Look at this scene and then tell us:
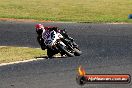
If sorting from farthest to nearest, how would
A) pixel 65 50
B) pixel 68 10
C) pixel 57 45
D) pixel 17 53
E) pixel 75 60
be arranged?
1. pixel 68 10
2. pixel 17 53
3. pixel 57 45
4. pixel 65 50
5. pixel 75 60

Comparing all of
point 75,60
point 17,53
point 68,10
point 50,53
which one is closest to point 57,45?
point 50,53

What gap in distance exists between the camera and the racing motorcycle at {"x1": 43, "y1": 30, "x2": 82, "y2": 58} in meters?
22.0

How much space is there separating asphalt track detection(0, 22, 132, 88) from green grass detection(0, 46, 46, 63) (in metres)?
1.22

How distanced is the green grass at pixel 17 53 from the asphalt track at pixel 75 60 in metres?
1.22

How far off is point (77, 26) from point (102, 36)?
4725 millimetres

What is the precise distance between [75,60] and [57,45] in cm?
164

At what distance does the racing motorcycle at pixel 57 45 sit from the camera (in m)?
22.0

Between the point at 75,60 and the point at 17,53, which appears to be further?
the point at 17,53

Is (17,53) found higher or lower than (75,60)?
lower

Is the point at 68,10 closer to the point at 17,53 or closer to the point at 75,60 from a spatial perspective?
the point at 17,53

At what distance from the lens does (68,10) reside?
139 ft

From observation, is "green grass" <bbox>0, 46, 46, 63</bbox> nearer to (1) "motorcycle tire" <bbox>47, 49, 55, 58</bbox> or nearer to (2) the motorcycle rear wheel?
(1) "motorcycle tire" <bbox>47, 49, 55, 58</bbox>

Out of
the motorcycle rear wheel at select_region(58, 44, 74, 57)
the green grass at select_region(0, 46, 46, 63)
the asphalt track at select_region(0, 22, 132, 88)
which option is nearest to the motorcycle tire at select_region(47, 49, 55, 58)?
the motorcycle rear wheel at select_region(58, 44, 74, 57)

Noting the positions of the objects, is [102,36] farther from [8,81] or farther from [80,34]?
[8,81]
